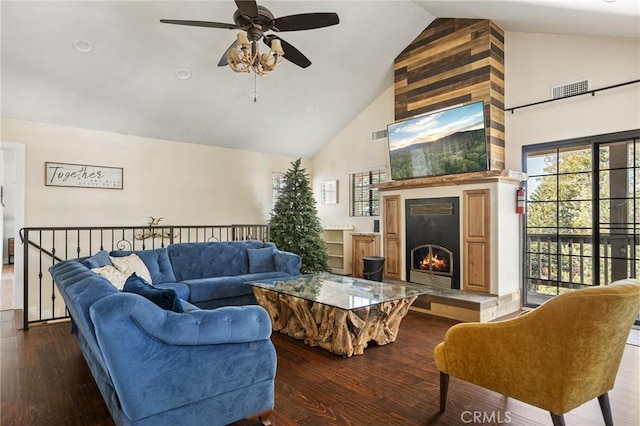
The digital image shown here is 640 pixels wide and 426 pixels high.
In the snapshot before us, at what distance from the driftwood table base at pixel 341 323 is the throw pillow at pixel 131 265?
151 centimetres

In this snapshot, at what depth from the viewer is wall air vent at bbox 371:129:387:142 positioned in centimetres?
705

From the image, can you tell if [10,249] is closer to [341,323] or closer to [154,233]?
[154,233]

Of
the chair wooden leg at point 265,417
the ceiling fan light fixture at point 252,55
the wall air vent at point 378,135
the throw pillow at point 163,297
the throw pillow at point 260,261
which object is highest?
the wall air vent at point 378,135

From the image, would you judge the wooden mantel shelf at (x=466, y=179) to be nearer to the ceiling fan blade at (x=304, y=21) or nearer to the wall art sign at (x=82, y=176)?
the ceiling fan blade at (x=304, y=21)

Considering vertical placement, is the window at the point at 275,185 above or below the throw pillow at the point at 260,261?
above

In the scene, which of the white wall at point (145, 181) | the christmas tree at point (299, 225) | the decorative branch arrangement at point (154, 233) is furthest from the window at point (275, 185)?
the decorative branch arrangement at point (154, 233)

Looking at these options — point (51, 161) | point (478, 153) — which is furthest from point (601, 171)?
point (51, 161)

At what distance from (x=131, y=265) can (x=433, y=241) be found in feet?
13.3

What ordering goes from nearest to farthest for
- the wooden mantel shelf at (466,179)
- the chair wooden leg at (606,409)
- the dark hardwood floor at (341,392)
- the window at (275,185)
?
1. the chair wooden leg at (606,409)
2. the dark hardwood floor at (341,392)
3. the wooden mantel shelf at (466,179)
4. the window at (275,185)

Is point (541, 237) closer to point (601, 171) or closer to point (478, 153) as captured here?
point (601, 171)

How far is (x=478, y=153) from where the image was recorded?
4902 mm

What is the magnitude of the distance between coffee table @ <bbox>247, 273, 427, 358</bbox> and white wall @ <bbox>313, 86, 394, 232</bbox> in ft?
11.5

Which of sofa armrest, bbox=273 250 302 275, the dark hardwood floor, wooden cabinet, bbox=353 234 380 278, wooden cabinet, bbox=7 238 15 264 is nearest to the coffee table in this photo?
the dark hardwood floor

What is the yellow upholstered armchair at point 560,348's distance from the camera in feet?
5.70
